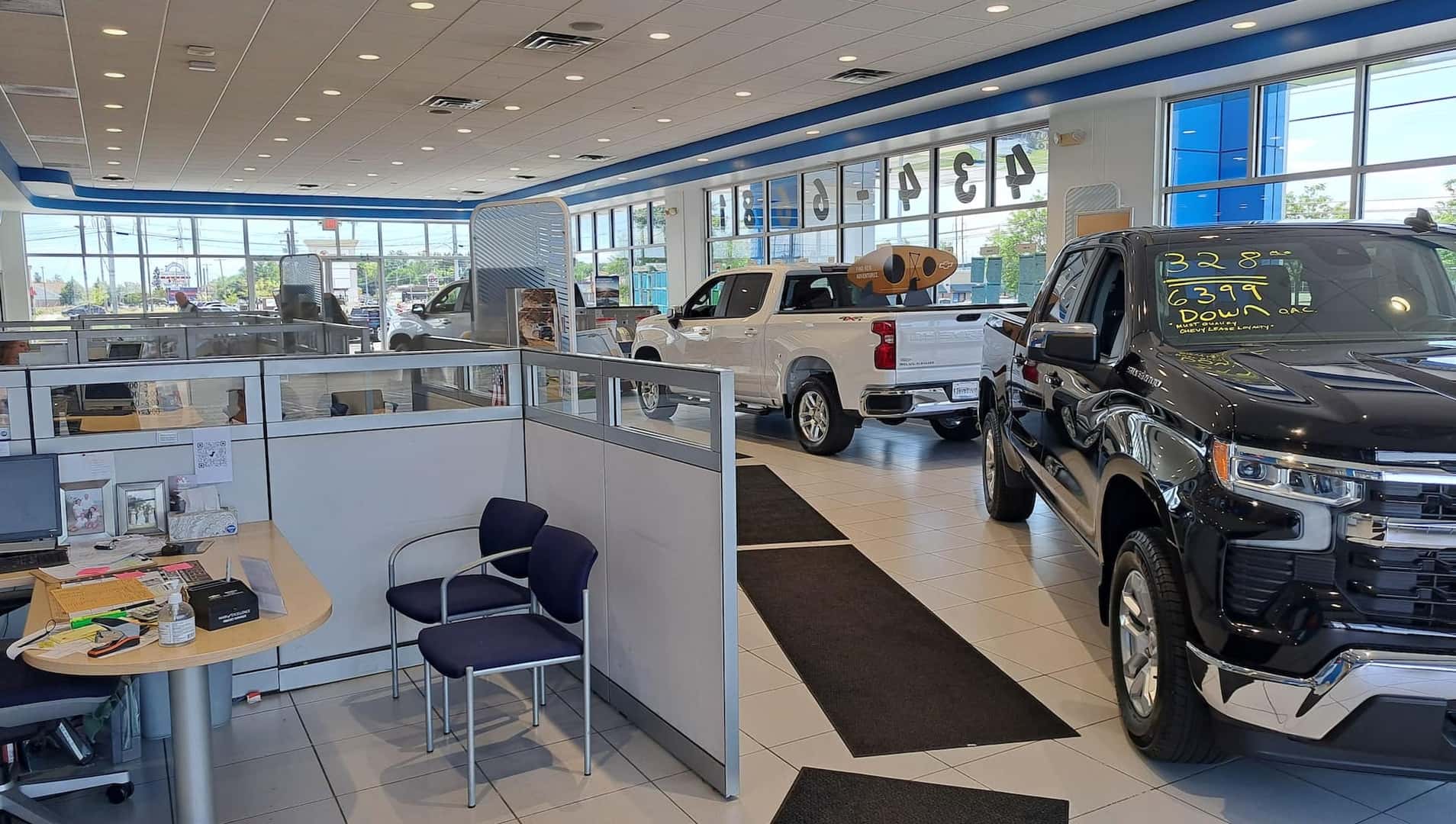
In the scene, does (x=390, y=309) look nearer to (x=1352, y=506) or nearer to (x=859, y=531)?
(x=859, y=531)

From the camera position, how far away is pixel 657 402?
3.52m

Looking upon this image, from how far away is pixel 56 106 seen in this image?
1160 cm

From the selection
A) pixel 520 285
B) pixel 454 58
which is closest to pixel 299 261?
pixel 454 58

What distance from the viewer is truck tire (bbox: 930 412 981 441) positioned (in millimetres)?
10102

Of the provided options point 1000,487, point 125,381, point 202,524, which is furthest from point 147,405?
point 1000,487

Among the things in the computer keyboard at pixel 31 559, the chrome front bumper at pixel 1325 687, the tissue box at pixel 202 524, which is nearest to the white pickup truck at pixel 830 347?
the tissue box at pixel 202 524

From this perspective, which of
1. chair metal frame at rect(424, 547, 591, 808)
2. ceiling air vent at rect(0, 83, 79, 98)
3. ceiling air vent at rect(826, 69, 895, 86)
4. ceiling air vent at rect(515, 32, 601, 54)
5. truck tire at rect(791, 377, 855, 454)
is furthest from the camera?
ceiling air vent at rect(826, 69, 895, 86)

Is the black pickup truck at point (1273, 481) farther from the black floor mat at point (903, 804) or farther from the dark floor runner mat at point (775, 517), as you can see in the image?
the dark floor runner mat at point (775, 517)

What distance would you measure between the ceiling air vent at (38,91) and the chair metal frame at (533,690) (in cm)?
965

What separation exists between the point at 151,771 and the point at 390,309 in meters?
16.6

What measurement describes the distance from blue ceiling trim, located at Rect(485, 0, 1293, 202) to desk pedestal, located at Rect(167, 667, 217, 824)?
8.31 meters

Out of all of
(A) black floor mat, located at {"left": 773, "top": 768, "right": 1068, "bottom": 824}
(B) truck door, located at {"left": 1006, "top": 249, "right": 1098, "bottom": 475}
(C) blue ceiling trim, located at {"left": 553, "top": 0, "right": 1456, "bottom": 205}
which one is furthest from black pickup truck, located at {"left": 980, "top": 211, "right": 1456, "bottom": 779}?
(C) blue ceiling trim, located at {"left": 553, "top": 0, "right": 1456, "bottom": 205}

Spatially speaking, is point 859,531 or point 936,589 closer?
point 936,589

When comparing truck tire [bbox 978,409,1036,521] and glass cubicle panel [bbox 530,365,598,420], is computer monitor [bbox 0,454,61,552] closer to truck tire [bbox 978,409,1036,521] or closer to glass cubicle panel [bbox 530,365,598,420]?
glass cubicle panel [bbox 530,365,598,420]
